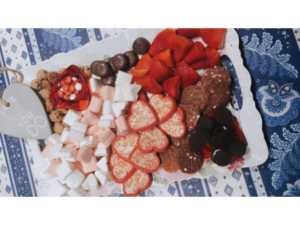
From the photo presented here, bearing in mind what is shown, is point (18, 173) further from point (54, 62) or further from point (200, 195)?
point (200, 195)

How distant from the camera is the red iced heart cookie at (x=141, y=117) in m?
1.60

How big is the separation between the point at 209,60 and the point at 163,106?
414 millimetres

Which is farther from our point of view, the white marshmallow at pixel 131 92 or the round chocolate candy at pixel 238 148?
the white marshmallow at pixel 131 92

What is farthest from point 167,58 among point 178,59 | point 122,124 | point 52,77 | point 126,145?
point 52,77

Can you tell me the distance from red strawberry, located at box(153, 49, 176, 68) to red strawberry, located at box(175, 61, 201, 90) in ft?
0.15

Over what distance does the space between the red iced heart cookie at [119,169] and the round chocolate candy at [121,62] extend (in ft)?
2.02

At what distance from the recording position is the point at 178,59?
1.57m

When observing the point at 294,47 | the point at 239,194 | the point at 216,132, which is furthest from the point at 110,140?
the point at 294,47

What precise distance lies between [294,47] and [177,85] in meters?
0.75

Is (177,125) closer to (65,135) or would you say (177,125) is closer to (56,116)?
(65,135)

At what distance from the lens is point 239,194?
62.9 inches

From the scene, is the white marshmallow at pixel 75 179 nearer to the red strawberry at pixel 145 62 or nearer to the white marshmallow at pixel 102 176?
the white marshmallow at pixel 102 176

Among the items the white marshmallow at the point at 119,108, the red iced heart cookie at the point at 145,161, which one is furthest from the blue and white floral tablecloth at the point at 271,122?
the white marshmallow at the point at 119,108

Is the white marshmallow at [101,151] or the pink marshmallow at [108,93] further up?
the pink marshmallow at [108,93]
